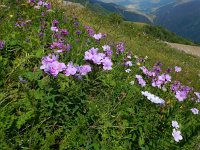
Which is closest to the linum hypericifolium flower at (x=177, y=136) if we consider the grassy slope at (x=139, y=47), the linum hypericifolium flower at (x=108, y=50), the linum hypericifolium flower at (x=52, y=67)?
the linum hypericifolium flower at (x=52, y=67)

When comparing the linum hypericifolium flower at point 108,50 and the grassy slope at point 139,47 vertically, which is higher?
the linum hypericifolium flower at point 108,50

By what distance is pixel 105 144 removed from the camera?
11.4 ft

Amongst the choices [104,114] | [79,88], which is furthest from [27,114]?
[104,114]

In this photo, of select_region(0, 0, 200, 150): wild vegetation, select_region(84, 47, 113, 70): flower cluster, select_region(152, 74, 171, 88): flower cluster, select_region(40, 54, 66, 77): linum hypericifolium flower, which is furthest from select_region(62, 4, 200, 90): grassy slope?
select_region(40, 54, 66, 77): linum hypericifolium flower

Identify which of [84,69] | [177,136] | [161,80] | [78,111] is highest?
[84,69]

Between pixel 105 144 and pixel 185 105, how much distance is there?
254 centimetres

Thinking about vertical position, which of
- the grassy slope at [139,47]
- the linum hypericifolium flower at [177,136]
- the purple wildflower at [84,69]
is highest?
the purple wildflower at [84,69]

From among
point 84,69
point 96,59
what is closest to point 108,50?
point 96,59

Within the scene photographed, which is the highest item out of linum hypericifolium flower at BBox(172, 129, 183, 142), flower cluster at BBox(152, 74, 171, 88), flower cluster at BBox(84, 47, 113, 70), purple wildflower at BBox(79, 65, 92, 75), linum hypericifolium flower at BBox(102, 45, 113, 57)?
flower cluster at BBox(84, 47, 113, 70)

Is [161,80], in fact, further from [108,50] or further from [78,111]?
[78,111]

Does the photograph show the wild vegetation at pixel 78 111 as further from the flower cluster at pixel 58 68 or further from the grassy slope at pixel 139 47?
the grassy slope at pixel 139 47

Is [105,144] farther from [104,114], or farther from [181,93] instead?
[181,93]

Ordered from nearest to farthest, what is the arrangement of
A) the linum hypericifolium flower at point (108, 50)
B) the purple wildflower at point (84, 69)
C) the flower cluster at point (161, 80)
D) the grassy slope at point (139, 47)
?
the purple wildflower at point (84, 69), the linum hypericifolium flower at point (108, 50), the flower cluster at point (161, 80), the grassy slope at point (139, 47)

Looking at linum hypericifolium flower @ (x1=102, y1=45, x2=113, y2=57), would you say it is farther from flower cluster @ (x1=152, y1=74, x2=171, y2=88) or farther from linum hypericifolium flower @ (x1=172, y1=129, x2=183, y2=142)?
linum hypericifolium flower @ (x1=172, y1=129, x2=183, y2=142)
